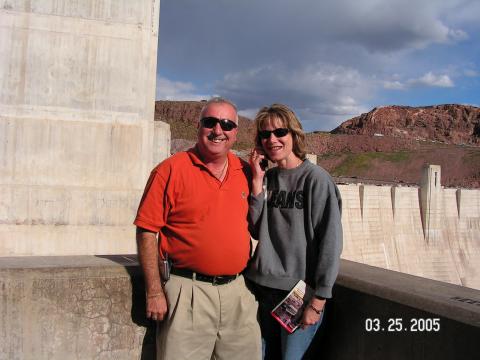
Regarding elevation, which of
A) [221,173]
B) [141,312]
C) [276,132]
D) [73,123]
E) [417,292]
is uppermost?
Answer: [73,123]

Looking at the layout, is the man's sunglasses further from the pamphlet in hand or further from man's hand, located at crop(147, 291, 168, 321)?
man's hand, located at crop(147, 291, 168, 321)

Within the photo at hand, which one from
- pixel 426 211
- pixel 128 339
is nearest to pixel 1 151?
pixel 128 339

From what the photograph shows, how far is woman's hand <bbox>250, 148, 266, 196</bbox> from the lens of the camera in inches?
93.4

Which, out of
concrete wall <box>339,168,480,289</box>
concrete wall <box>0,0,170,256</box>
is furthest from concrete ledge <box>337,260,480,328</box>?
concrete wall <box>339,168,480,289</box>

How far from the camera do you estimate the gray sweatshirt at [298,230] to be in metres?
2.19

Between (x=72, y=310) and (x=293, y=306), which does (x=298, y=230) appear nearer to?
(x=293, y=306)

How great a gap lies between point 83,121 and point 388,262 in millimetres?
18139

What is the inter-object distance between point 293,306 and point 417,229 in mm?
22450

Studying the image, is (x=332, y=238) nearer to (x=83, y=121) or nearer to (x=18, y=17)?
(x=83, y=121)

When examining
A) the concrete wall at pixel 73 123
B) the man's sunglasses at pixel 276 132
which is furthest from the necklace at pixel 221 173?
the concrete wall at pixel 73 123

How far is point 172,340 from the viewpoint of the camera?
2.22m

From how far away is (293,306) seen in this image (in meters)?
2.23

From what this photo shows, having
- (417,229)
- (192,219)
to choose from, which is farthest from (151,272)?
(417,229)

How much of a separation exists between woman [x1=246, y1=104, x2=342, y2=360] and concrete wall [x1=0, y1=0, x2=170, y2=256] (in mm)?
3894
